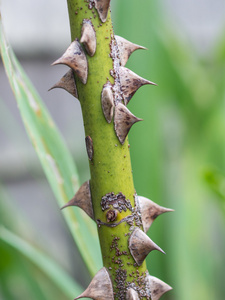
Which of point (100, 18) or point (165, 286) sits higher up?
point (100, 18)

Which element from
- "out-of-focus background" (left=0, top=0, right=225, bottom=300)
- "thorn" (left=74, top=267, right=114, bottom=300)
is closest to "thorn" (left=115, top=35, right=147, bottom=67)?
"thorn" (left=74, top=267, right=114, bottom=300)

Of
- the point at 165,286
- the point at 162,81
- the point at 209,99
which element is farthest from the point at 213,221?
the point at 165,286

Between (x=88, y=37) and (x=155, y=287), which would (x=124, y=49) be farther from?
(x=155, y=287)

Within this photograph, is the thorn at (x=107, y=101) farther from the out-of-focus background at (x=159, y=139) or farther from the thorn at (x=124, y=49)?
the out-of-focus background at (x=159, y=139)

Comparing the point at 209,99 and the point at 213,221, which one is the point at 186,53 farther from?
the point at 213,221

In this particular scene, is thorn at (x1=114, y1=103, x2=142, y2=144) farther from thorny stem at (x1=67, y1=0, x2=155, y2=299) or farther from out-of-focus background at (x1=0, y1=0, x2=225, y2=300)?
out-of-focus background at (x1=0, y1=0, x2=225, y2=300)
